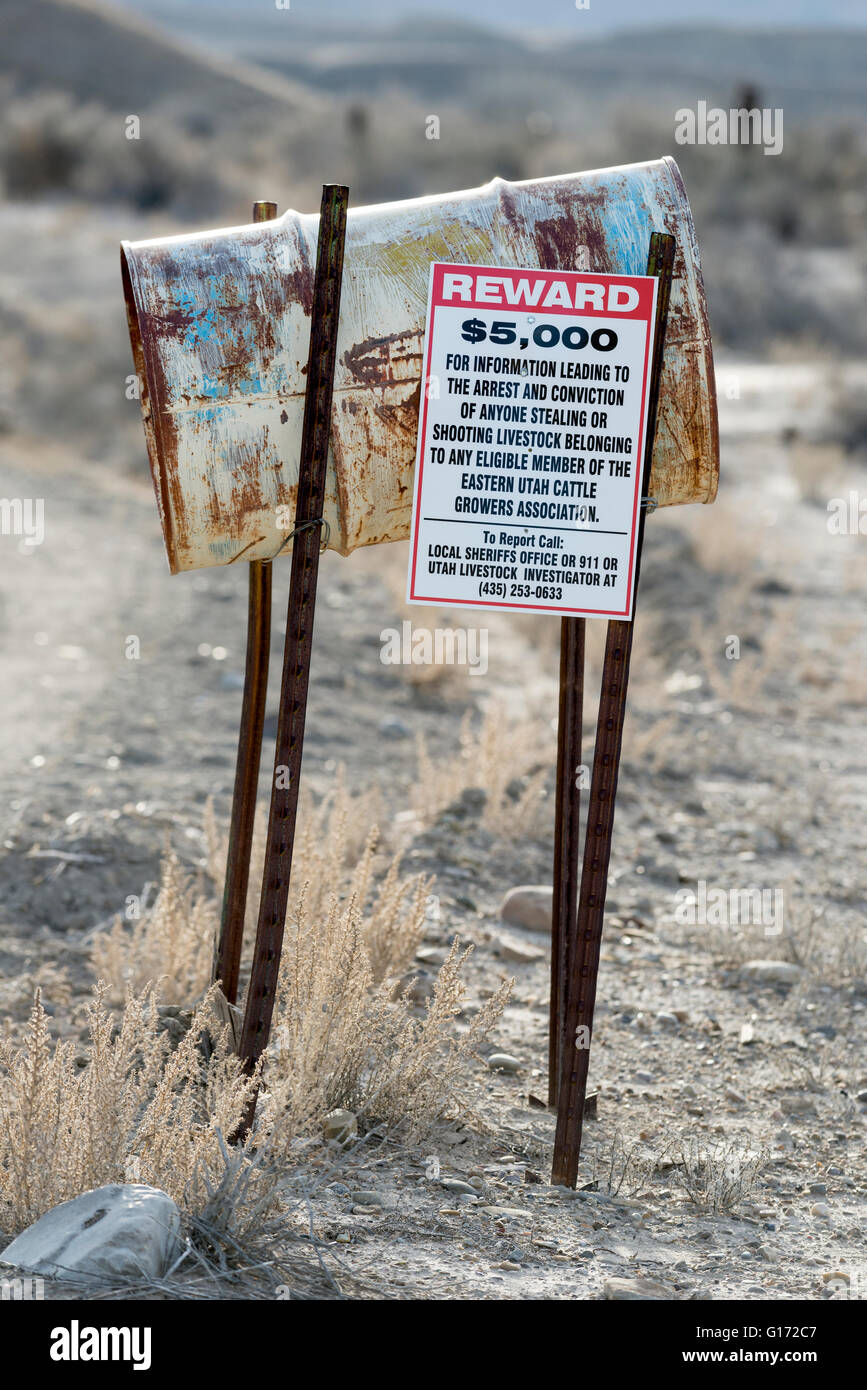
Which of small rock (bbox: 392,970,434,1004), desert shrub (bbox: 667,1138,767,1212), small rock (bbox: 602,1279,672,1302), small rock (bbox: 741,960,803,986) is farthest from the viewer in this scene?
small rock (bbox: 741,960,803,986)

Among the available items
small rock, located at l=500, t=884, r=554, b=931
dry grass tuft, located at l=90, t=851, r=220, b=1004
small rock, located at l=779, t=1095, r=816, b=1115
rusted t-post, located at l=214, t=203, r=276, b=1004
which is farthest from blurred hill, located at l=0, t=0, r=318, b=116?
small rock, located at l=779, t=1095, r=816, b=1115

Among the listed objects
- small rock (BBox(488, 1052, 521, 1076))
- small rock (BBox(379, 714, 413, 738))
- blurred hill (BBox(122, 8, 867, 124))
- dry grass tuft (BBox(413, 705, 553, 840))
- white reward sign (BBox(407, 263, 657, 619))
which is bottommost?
small rock (BBox(488, 1052, 521, 1076))

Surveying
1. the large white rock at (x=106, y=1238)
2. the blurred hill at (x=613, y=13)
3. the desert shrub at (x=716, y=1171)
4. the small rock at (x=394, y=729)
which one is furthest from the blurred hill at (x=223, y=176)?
the blurred hill at (x=613, y=13)

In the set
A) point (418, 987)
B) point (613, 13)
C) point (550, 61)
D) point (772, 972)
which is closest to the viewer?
point (418, 987)

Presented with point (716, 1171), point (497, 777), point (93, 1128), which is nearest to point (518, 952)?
point (497, 777)

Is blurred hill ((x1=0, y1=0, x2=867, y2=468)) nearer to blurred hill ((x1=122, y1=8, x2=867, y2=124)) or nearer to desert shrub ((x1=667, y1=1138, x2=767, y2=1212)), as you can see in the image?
desert shrub ((x1=667, y1=1138, x2=767, y2=1212))

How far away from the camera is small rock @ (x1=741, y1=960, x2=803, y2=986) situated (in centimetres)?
491

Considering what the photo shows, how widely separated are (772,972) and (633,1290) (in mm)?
2224

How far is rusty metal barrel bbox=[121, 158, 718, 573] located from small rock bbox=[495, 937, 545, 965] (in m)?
2.07

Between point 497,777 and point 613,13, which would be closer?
point 497,777

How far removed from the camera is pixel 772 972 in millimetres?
4934

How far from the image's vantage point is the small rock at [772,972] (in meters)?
4.91

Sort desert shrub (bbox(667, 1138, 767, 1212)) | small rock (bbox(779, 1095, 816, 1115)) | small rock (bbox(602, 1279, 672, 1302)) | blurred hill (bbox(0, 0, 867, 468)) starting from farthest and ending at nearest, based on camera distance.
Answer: blurred hill (bbox(0, 0, 867, 468)) → small rock (bbox(779, 1095, 816, 1115)) → desert shrub (bbox(667, 1138, 767, 1212)) → small rock (bbox(602, 1279, 672, 1302))

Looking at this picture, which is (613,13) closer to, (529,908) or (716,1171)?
(529,908)
